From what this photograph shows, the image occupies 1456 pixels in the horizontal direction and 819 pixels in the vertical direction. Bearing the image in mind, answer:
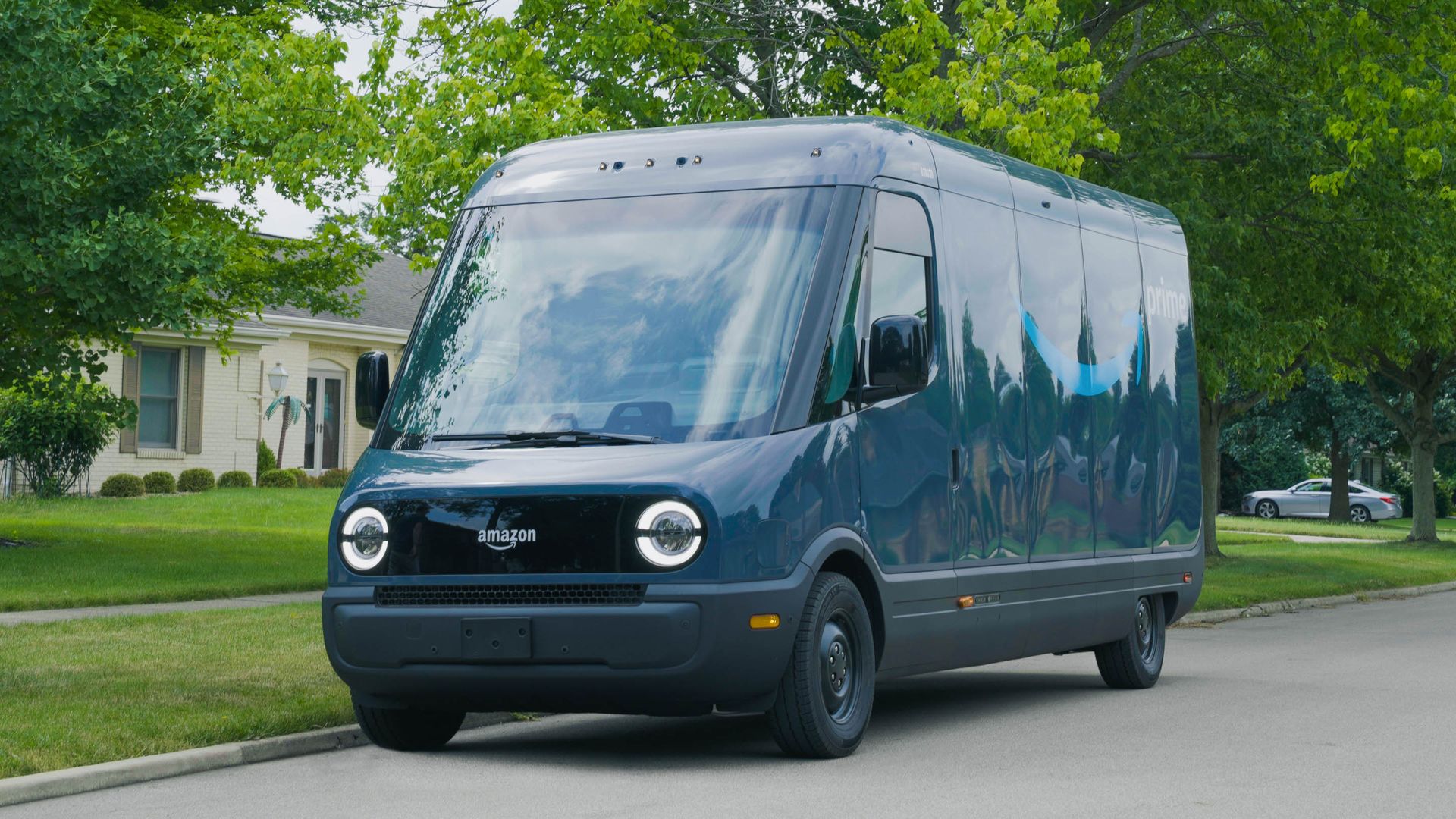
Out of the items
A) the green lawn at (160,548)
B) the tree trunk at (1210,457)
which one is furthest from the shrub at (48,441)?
the tree trunk at (1210,457)

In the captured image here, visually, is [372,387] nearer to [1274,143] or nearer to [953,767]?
[953,767]

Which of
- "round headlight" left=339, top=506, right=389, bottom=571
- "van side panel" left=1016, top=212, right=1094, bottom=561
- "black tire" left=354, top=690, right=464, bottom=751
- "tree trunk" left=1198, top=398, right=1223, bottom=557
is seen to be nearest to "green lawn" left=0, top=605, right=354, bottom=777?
"black tire" left=354, top=690, right=464, bottom=751

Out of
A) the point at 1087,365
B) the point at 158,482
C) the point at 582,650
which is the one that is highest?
the point at 1087,365

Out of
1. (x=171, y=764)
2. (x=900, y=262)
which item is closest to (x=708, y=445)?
(x=900, y=262)

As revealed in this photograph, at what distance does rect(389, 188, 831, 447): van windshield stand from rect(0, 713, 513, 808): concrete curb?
1.59 m

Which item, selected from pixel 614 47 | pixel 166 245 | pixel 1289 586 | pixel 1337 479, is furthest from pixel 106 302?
pixel 1337 479

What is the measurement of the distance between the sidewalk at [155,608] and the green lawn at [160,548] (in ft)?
0.73

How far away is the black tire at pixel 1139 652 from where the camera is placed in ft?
41.5

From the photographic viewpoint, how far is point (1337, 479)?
52.0m

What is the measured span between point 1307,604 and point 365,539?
15866mm

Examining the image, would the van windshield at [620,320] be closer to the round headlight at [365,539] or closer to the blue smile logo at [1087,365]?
the round headlight at [365,539]

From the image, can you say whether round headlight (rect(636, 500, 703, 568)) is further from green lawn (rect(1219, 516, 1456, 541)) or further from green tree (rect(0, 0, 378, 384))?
green lawn (rect(1219, 516, 1456, 541))

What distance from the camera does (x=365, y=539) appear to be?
877cm

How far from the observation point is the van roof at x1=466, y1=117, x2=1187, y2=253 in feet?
30.8
